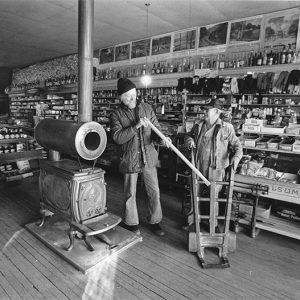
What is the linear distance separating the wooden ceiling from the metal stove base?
164 inches

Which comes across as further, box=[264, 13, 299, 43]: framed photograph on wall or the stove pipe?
box=[264, 13, 299, 43]: framed photograph on wall

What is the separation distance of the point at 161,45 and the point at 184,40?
728 millimetres

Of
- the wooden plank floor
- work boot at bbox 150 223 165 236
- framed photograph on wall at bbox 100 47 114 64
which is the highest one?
framed photograph on wall at bbox 100 47 114 64

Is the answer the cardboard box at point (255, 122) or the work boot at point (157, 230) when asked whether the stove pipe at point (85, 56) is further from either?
the cardboard box at point (255, 122)

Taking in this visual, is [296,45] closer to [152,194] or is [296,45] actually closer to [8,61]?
[152,194]

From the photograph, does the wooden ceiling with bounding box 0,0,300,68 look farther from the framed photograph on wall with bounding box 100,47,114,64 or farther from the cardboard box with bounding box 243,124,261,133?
the cardboard box with bounding box 243,124,261,133

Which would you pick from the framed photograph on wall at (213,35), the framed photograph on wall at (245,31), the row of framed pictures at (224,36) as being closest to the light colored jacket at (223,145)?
the row of framed pictures at (224,36)

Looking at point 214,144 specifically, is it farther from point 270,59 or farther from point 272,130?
point 270,59

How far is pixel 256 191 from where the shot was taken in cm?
303

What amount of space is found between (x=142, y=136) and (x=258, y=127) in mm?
1708

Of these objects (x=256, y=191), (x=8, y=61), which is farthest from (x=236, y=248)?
(x=8, y=61)

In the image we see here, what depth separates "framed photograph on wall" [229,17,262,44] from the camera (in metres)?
5.49

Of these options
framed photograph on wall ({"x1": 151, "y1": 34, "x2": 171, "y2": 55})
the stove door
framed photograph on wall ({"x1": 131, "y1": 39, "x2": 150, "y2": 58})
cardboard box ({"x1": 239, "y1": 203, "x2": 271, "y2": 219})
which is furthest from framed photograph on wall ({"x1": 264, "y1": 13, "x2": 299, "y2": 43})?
the stove door

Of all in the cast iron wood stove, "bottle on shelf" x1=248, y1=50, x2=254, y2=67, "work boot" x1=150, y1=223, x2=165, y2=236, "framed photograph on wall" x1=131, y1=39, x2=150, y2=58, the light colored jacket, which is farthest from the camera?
"framed photograph on wall" x1=131, y1=39, x2=150, y2=58
